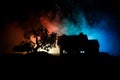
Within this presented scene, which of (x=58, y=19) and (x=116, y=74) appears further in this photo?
(x=58, y=19)

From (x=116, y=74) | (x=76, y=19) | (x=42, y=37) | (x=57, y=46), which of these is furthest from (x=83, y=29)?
(x=116, y=74)

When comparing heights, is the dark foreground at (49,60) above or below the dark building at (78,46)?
below

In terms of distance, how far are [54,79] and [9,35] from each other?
48036 mm

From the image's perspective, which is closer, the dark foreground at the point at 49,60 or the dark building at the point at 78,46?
the dark foreground at the point at 49,60

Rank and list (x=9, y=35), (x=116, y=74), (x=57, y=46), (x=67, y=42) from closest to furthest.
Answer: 1. (x=116, y=74)
2. (x=67, y=42)
3. (x=57, y=46)
4. (x=9, y=35)

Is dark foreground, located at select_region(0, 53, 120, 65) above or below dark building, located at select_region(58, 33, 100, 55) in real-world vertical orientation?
below

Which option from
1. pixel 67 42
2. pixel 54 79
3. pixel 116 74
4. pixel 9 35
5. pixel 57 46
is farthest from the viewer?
pixel 9 35

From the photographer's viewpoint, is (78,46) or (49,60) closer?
(49,60)

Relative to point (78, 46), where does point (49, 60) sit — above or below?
below

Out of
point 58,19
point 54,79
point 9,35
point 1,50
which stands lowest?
point 54,79

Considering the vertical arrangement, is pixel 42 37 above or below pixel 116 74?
above

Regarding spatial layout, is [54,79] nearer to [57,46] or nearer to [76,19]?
[57,46]

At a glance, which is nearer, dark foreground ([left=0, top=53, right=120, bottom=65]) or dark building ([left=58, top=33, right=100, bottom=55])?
dark foreground ([left=0, top=53, right=120, bottom=65])

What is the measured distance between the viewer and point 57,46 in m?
60.8
